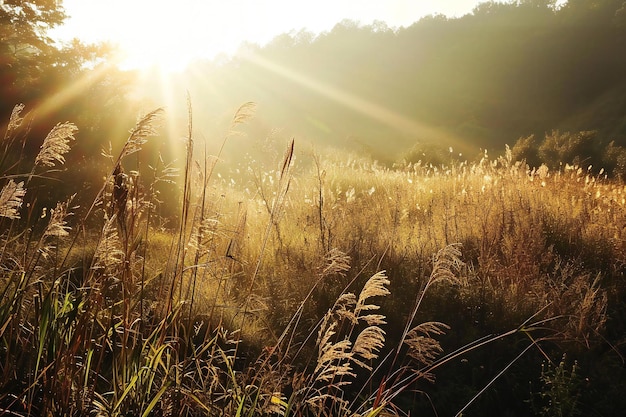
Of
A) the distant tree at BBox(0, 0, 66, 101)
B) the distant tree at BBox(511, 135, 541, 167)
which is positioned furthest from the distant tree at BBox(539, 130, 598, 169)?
the distant tree at BBox(0, 0, 66, 101)

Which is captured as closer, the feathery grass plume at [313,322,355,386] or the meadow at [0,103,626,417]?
the feathery grass plume at [313,322,355,386]

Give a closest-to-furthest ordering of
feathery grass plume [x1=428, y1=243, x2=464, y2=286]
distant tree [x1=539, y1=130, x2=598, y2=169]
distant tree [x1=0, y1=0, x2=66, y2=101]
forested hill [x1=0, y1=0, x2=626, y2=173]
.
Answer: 1. feathery grass plume [x1=428, y1=243, x2=464, y2=286]
2. distant tree [x1=0, y1=0, x2=66, y2=101]
3. distant tree [x1=539, y1=130, x2=598, y2=169]
4. forested hill [x1=0, y1=0, x2=626, y2=173]

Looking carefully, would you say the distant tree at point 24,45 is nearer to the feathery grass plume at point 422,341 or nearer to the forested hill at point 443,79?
the feathery grass plume at point 422,341

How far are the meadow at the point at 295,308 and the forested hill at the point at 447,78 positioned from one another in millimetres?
30130

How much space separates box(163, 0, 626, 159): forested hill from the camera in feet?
129

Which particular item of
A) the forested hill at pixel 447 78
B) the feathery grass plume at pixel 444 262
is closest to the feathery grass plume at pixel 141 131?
the feathery grass plume at pixel 444 262

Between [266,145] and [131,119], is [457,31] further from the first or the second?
[266,145]

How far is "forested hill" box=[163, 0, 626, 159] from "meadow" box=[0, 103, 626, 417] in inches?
1186

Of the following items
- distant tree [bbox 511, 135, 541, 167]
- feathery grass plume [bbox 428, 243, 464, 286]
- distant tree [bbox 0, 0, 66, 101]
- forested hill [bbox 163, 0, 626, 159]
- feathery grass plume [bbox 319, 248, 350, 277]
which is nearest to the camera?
feathery grass plume [bbox 428, 243, 464, 286]

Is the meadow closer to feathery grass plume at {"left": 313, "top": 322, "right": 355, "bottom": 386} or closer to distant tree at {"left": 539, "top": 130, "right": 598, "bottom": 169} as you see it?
feathery grass plume at {"left": 313, "top": 322, "right": 355, "bottom": 386}

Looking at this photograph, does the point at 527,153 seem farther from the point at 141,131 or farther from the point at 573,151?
the point at 141,131

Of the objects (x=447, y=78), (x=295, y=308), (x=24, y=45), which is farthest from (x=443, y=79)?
(x=295, y=308)

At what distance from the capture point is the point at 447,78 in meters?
47.9

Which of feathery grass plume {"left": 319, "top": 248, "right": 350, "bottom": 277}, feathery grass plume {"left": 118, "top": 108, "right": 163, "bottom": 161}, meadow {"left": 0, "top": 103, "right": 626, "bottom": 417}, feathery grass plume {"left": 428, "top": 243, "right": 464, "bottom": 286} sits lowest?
meadow {"left": 0, "top": 103, "right": 626, "bottom": 417}
